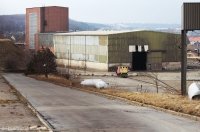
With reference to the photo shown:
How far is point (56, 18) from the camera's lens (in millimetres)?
128250

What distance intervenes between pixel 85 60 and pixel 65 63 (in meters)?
9.96

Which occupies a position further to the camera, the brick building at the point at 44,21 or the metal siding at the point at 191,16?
the brick building at the point at 44,21

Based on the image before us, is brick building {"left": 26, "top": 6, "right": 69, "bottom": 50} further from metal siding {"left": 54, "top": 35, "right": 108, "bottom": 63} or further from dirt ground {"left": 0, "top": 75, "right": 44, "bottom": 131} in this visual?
dirt ground {"left": 0, "top": 75, "right": 44, "bottom": 131}

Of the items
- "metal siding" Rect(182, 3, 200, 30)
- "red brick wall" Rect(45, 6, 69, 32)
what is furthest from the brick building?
"metal siding" Rect(182, 3, 200, 30)

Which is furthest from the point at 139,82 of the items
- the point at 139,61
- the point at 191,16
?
the point at 191,16

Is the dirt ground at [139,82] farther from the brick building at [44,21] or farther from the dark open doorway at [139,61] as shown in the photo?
the brick building at [44,21]

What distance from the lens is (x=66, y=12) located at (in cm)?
13188

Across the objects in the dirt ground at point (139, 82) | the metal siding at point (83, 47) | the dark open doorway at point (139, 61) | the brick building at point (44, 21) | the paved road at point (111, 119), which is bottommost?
the dirt ground at point (139, 82)

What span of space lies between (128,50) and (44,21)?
2069 inches

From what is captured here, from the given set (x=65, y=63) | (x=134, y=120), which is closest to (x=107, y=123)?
(x=134, y=120)

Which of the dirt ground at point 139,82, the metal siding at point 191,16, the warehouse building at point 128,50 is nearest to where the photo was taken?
the metal siding at point 191,16

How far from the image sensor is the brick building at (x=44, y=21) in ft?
404

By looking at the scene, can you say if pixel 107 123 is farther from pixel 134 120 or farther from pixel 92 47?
pixel 92 47

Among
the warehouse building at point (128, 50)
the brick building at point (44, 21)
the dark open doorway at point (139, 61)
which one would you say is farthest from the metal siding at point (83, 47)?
the brick building at point (44, 21)
